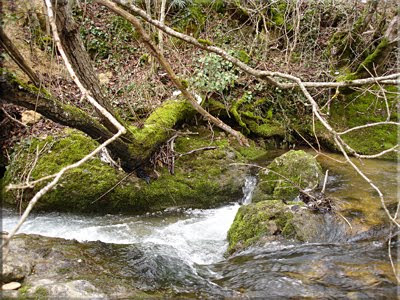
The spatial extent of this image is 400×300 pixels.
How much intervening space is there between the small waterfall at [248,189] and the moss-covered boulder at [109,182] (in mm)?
105

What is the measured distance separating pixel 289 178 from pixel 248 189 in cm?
77

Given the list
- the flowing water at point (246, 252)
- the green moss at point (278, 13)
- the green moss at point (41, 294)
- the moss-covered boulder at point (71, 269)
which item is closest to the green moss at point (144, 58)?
the green moss at point (278, 13)

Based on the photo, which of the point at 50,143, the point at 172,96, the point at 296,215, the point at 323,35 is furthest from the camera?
the point at 323,35

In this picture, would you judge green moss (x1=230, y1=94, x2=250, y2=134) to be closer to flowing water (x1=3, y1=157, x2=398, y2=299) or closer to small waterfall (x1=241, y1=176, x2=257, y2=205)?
small waterfall (x1=241, y1=176, x2=257, y2=205)

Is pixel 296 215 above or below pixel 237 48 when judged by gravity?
below

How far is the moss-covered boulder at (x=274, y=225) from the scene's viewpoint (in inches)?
181

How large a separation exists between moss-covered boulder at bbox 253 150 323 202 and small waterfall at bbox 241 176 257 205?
184 mm

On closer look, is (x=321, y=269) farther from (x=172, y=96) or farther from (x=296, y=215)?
(x=172, y=96)

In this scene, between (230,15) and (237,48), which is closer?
(237,48)

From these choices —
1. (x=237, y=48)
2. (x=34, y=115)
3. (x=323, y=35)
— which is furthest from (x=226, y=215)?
(x=323, y=35)

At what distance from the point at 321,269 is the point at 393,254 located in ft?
3.03

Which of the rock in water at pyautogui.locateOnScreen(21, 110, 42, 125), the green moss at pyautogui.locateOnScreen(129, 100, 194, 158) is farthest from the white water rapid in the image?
the rock in water at pyautogui.locateOnScreen(21, 110, 42, 125)

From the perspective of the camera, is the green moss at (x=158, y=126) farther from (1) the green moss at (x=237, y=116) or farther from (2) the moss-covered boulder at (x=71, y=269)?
(2) the moss-covered boulder at (x=71, y=269)

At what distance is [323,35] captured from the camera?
10.1 m
